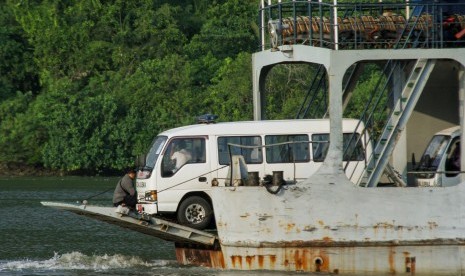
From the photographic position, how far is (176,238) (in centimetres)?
2202

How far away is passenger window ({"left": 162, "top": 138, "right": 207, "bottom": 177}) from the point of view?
22.7 metres

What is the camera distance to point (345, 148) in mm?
22734

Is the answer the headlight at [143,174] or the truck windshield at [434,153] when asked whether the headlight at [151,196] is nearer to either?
the headlight at [143,174]

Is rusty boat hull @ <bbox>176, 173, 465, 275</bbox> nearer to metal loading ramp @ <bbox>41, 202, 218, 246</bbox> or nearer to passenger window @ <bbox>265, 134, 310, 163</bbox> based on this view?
metal loading ramp @ <bbox>41, 202, 218, 246</bbox>

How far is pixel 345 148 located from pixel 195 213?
276 cm

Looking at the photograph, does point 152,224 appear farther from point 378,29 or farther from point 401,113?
point 378,29

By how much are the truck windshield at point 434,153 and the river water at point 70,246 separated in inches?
140

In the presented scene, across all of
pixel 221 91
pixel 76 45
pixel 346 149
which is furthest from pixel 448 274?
pixel 76 45

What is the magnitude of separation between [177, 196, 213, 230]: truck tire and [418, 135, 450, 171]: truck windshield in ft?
11.9

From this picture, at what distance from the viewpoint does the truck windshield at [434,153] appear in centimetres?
2198

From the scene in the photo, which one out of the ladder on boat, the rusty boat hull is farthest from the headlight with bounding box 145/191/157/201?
the ladder on boat

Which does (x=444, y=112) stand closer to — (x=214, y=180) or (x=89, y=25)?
(x=214, y=180)

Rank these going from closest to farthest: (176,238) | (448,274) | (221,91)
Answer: (448,274) → (176,238) → (221,91)

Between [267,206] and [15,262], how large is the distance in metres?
6.07
